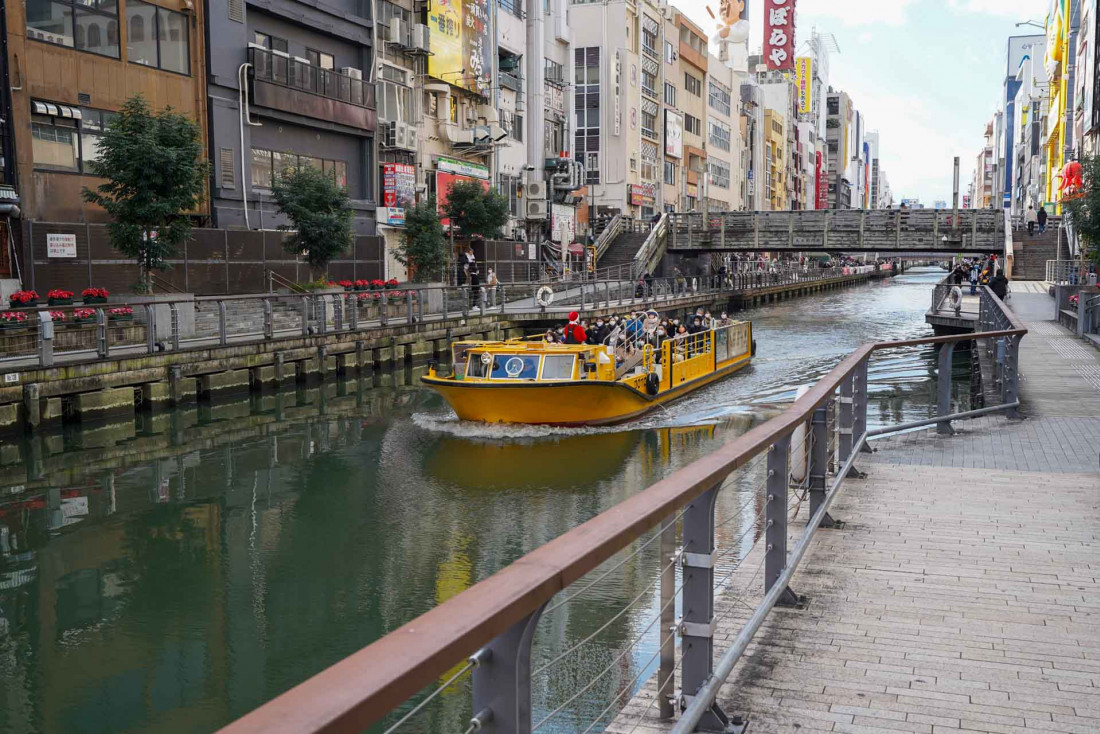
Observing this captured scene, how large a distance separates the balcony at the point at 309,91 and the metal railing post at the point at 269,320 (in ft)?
38.8

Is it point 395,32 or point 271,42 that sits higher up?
point 395,32

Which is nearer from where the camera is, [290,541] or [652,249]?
[290,541]

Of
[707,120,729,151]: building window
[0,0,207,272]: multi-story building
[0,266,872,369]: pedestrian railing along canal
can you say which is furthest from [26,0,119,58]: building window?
[707,120,729,151]: building window

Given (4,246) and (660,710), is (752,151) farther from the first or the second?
(660,710)

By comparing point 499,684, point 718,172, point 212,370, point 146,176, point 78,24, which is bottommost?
point 212,370

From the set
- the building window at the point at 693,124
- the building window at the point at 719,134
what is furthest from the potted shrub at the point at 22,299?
the building window at the point at 719,134

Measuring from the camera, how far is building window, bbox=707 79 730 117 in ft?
345

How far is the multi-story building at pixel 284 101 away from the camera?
126ft

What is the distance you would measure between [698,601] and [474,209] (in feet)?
148

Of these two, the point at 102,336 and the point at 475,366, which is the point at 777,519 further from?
the point at 102,336

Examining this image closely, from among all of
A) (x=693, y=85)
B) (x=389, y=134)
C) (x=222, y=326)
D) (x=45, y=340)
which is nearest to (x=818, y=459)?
(x=45, y=340)

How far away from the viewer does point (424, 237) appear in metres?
43.5

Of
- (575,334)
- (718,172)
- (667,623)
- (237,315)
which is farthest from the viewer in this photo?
(718,172)

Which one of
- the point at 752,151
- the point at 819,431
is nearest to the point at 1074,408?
the point at 819,431
